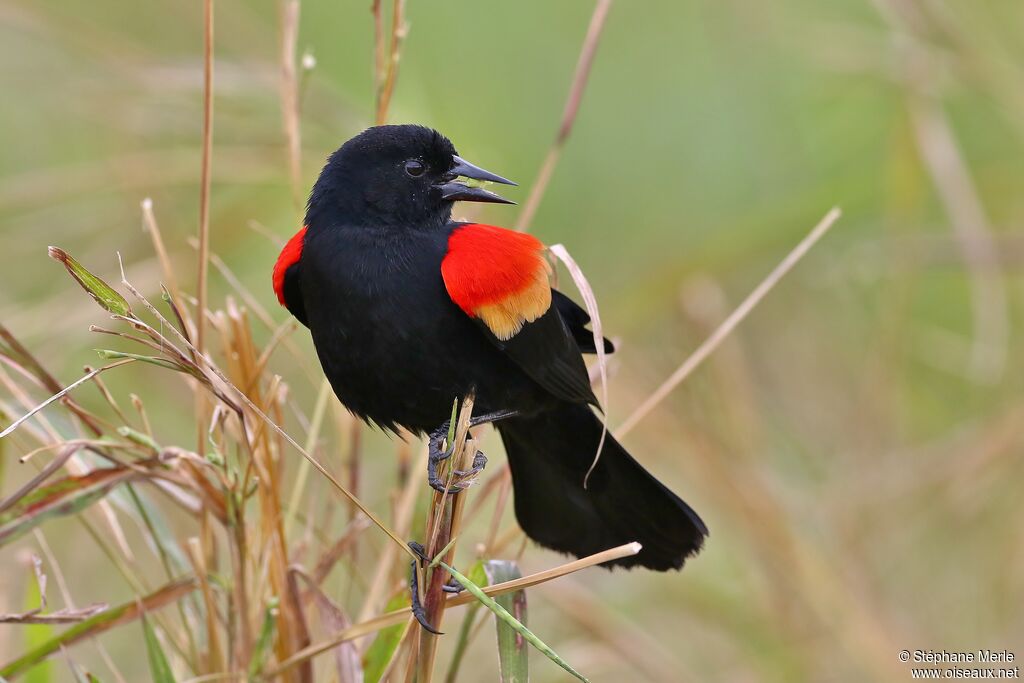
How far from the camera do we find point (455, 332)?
6.56 ft

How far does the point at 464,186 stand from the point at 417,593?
93 cm

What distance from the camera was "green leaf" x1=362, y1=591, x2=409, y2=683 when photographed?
5.99 feet

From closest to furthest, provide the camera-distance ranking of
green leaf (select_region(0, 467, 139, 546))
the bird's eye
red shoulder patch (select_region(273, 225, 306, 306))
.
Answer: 1. green leaf (select_region(0, 467, 139, 546))
2. red shoulder patch (select_region(273, 225, 306, 306))
3. the bird's eye

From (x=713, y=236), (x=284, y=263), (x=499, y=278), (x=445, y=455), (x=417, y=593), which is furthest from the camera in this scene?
(x=713, y=236)

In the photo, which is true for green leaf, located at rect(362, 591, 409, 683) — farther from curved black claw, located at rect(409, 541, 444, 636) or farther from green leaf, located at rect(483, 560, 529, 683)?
green leaf, located at rect(483, 560, 529, 683)

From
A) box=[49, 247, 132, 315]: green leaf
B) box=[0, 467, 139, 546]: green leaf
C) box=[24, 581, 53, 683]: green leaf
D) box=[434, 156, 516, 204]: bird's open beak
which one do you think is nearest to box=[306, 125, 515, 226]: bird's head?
box=[434, 156, 516, 204]: bird's open beak

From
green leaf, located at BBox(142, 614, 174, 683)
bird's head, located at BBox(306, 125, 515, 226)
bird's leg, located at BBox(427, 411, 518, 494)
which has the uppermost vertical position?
bird's head, located at BBox(306, 125, 515, 226)

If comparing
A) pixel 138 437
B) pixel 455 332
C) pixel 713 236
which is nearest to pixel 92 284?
pixel 138 437

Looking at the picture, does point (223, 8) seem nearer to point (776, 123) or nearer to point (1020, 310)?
point (776, 123)

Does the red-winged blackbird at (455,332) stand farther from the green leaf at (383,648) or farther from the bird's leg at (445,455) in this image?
the green leaf at (383,648)

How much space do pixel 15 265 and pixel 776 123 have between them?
279 cm

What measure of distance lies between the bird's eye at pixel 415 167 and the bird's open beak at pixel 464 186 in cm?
4

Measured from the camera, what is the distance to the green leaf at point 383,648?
1.83 metres

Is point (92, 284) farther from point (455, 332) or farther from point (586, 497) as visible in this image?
point (586, 497)
